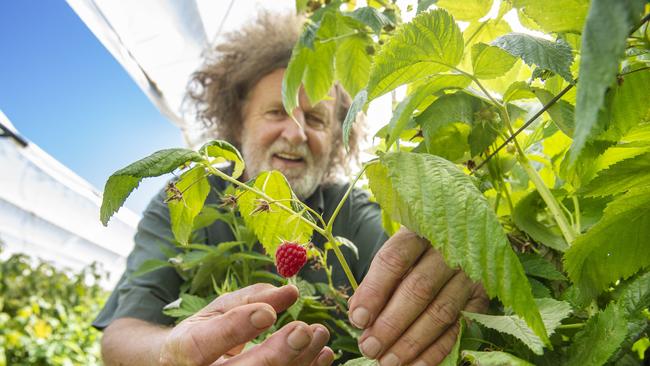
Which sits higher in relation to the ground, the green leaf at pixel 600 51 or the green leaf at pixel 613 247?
the green leaf at pixel 600 51

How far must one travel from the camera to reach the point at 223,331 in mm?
521

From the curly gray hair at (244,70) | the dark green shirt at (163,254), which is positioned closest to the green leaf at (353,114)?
the dark green shirt at (163,254)

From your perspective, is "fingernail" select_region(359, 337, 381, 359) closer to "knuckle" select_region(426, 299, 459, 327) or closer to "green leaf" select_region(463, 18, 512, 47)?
"knuckle" select_region(426, 299, 459, 327)

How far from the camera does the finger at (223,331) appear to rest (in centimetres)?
52

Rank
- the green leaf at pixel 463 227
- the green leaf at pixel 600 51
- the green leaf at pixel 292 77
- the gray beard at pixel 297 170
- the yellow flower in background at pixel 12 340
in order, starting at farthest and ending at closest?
the yellow flower in background at pixel 12 340 → the gray beard at pixel 297 170 → the green leaf at pixel 292 77 → the green leaf at pixel 463 227 → the green leaf at pixel 600 51

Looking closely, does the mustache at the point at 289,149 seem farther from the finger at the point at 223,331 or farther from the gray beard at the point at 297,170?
the finger at the point at 223,331

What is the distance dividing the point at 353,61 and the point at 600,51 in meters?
0.48

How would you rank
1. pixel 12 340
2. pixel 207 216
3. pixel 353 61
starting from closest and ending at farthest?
pixel 353 61 → pixel 207 216 → pixel 12 340

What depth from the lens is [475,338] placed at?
439mm

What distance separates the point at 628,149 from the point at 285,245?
11.9 inches

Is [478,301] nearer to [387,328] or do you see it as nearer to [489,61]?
[387,328]

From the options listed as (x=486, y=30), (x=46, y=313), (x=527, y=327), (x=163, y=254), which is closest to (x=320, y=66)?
(x=486, y=30)

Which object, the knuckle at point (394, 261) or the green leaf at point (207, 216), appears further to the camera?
the green leaf at point (207, 216)

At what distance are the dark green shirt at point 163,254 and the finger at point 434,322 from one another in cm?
62
